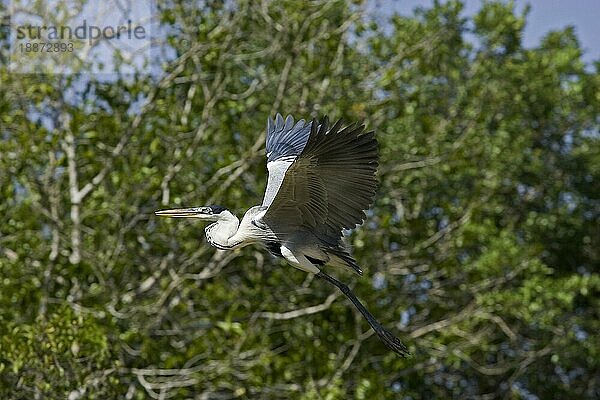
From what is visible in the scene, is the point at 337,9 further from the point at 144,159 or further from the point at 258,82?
the point at 144,159

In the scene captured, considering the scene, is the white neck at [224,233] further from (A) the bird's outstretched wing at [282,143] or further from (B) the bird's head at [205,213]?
(A) the bird's outstretched wing at [282,143]

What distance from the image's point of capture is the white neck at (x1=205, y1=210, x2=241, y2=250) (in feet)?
12.2

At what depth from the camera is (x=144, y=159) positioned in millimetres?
6832

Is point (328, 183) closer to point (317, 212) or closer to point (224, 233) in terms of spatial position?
point (317, 212)

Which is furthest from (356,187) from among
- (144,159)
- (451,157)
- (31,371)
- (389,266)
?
(451,157)

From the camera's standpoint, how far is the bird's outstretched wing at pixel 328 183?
3391mm

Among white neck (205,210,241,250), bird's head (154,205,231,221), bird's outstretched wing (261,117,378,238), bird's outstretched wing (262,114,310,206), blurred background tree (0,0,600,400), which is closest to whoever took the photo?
bird's outstretched wing (261,117,378,238)

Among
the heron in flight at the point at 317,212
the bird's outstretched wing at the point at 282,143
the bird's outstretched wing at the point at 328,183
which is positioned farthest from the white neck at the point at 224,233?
the bird's outstretched wing at the point at 282,143

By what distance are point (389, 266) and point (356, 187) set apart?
390 cm

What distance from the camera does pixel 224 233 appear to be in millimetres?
3727

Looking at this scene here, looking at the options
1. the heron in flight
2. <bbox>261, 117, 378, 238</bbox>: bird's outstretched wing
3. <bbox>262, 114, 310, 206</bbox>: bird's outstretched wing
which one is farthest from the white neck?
<bbox>262, 114, 310, 206</bbox>: bird's outstretched wing

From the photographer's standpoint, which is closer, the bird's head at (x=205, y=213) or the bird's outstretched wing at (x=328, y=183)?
the bird's outstretched wing at (x=328, y=183)

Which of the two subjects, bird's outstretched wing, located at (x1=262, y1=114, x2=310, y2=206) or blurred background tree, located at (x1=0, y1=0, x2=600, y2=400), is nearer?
bird's outstretched wing, located at (x1=262, y1=114, x2=310, y2=206)

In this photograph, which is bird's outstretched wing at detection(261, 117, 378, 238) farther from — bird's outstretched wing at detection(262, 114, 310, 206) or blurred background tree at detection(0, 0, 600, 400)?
blurred background tree at detection(0, 0, 600, 400)
